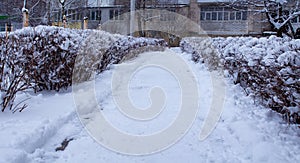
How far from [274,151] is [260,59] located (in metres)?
1.59

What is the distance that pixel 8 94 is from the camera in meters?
4.34

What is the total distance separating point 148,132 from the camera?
4.20 metres

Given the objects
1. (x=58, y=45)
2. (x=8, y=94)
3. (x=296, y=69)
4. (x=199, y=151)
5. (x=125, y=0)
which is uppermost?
(x=125, y=0)

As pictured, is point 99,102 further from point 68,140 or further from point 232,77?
point 232,77

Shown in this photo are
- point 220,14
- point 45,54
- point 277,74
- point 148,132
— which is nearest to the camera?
point 277,74

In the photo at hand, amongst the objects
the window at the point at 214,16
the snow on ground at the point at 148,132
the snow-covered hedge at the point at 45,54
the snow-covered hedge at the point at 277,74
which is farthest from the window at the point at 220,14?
the snow on ground at the point at 148,132

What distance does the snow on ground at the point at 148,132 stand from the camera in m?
3.27

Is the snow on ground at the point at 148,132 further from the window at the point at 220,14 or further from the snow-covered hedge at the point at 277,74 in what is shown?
the window at the point at 220,14

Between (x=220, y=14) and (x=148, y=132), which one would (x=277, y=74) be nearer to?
(x=148, y=132)

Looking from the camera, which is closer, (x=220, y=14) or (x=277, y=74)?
(x=277, y=74)

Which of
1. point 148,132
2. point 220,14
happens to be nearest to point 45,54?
point 148,132

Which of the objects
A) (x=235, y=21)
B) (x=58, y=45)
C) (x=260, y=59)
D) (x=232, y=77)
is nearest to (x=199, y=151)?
(x=260, y=59)

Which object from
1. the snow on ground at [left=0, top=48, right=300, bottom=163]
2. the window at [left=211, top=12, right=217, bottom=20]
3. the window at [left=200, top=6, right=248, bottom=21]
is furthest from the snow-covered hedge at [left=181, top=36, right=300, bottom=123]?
the window at [left=211, top=12, right=217, bottom=20]

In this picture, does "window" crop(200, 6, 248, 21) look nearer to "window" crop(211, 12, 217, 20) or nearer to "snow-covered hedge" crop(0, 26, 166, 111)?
"window" crop(211, 12, 217, 20)
